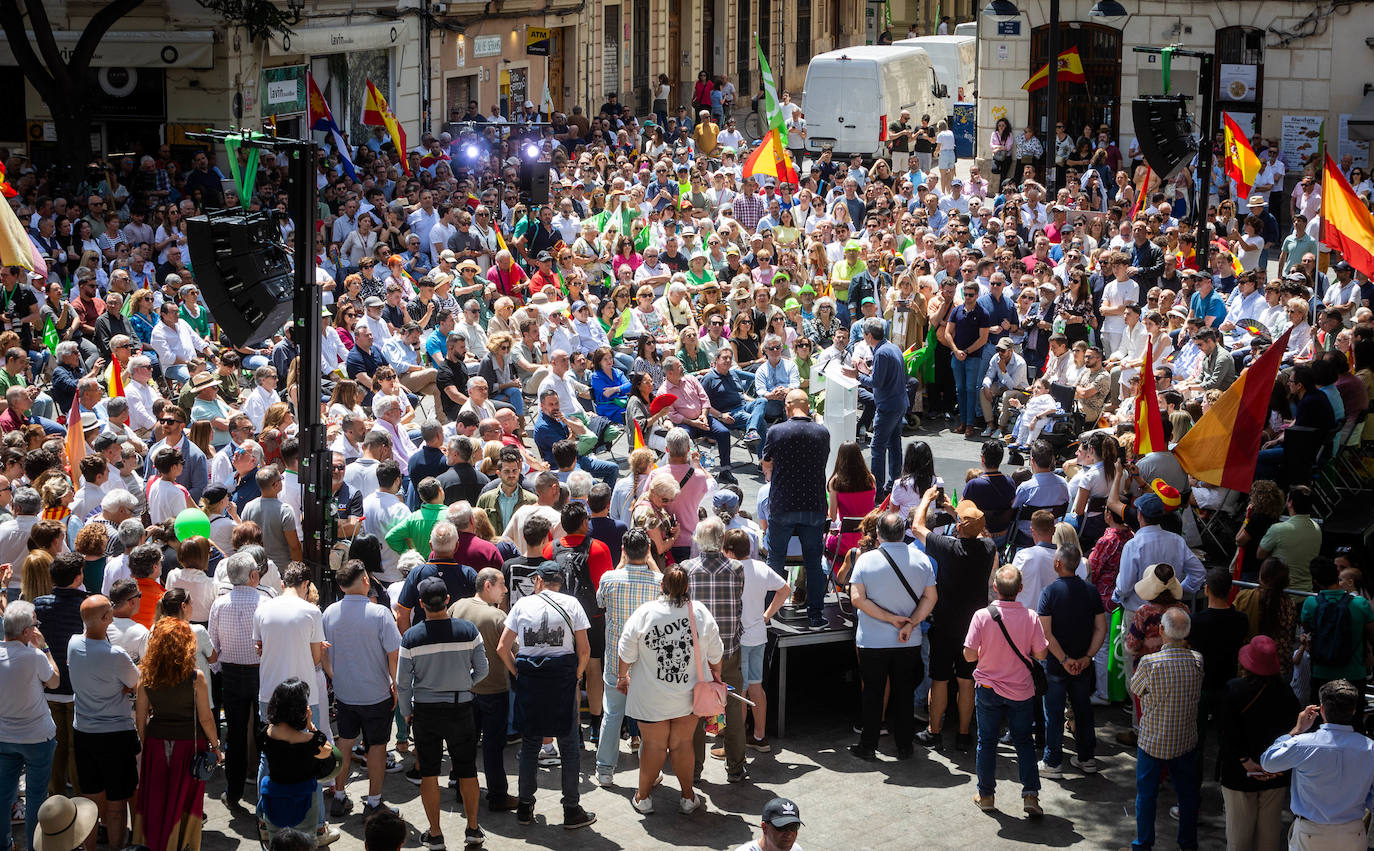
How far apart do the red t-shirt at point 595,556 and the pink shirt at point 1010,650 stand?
6.96 ft

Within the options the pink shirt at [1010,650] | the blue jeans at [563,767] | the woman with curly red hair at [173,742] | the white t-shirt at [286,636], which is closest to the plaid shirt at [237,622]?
the white t-shirt at [286,636]

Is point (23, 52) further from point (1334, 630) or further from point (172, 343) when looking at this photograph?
point (1334, 630)

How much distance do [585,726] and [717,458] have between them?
5580 millimetres

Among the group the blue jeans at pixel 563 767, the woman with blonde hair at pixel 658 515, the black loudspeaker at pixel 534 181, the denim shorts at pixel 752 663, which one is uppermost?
the black loudspeaker at pixel 534 181

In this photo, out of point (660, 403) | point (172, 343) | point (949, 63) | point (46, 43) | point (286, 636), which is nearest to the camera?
point (286, 636)

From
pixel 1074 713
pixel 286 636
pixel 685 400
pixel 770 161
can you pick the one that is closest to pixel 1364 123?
pixel 770 161

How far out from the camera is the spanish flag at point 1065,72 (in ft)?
93.7

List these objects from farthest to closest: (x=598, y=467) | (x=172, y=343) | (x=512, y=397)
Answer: (x=172, y=343) → (x=512, y=397) → (x=598, y=467)

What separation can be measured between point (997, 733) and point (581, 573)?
2.44m

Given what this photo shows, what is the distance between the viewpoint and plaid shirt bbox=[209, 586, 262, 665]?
27.5 ft

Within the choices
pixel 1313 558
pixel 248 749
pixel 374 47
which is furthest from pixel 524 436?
Answer: pixel 374 47

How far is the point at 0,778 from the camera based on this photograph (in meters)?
7.88

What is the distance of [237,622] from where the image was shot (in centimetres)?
838

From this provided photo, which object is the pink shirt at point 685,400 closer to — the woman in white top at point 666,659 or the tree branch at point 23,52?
the woman in white top at point 666,659
